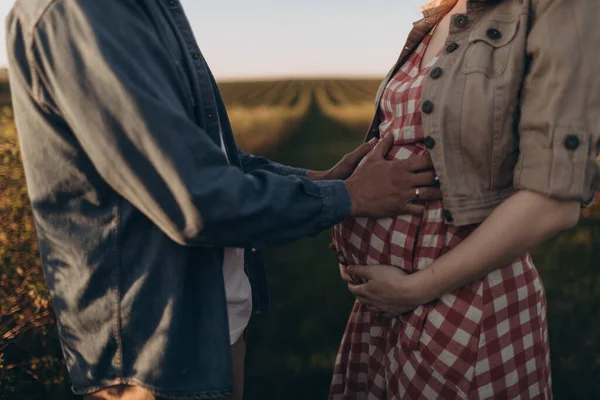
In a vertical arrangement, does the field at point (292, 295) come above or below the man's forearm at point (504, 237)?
below

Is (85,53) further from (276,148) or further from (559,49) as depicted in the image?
(276,148)

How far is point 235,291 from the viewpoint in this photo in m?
1.75

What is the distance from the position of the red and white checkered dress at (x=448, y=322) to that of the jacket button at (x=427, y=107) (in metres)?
0.08

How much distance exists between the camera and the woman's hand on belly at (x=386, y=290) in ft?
5.29

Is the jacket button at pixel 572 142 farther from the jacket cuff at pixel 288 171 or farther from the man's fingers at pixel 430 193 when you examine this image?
the jacket cuff at pixel 288 171

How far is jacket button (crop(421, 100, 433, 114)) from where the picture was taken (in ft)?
5.08

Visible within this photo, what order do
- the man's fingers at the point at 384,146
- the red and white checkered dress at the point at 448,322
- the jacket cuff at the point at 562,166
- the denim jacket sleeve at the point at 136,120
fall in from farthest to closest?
the man's fingers at the point at 384,146, the red and white checkered dress at the point at 448,322, the jacket cuff at the point at 562,166, the denim jacket sleeve at the point at 136,120

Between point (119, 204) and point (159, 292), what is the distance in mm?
269

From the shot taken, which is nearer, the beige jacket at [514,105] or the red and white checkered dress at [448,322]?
the beige jacket at [514,105]

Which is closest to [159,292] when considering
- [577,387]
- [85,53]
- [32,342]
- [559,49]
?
[85,53]

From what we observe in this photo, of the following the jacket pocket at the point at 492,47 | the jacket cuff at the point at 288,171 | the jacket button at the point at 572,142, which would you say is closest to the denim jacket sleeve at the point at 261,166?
the jacket cuff at the point at 288,171

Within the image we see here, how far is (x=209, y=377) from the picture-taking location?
4.99ft

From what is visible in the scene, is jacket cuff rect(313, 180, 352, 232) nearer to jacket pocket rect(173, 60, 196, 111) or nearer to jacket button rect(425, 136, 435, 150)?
jacket button rect(425, 136, 435, 150)

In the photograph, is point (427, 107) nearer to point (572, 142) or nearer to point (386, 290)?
point (572, 142)
